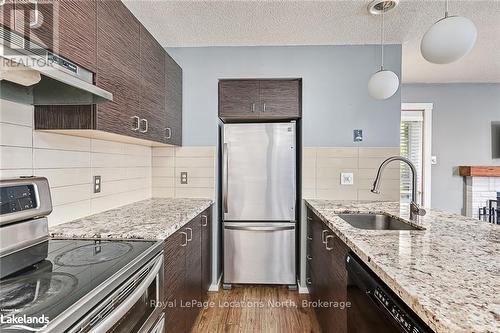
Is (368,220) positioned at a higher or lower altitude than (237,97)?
lower

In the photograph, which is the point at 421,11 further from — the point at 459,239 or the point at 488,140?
the point at 488,140

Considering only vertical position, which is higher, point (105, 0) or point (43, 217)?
point (105, 0)

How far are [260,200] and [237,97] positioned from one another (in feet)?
3.37

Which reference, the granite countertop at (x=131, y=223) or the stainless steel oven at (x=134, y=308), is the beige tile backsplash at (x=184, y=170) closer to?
the granite countertop at (x=131, y=223)

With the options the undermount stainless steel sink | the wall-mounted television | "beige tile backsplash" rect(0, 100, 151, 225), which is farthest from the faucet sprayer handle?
the wall-mounted television

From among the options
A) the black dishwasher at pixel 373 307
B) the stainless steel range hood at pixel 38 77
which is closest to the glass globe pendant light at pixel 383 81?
the black dishwasher at pixel 373 307

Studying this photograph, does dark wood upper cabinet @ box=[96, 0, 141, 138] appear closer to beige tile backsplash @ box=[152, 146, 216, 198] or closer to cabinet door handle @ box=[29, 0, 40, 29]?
cabinet door handle @ box=[29, 0, 40, 29]

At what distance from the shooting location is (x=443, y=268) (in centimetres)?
88

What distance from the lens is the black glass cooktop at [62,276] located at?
0.72 meters

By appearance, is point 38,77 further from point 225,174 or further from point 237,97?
point 237,97

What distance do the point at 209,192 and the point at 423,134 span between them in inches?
132

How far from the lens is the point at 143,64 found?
1.85 metres

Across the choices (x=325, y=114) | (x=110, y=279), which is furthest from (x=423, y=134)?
(x=110, y=279)

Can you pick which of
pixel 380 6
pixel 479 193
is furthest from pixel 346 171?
pixel 479 193
